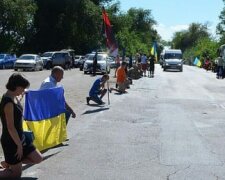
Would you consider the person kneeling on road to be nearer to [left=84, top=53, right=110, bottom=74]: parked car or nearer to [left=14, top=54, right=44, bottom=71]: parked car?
[left=84, top=53, right=110, bottom=74]: parked car

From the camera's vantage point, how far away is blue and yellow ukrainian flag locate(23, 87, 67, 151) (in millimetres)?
8797

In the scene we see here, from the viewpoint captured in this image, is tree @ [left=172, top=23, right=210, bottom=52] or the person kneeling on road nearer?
the person kneeling on road

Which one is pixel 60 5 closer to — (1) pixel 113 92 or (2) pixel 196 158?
(1) pixel 113 92

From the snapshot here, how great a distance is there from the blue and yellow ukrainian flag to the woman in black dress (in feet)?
4.10

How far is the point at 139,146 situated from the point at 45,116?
1915mm

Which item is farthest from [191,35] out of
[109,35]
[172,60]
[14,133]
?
[14,133]

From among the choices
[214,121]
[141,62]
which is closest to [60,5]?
[141,62]

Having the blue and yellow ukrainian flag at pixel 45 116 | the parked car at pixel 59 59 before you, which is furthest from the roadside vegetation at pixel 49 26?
the blue and yellow ukrainian flag at pixel 45 116

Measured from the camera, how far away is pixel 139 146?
Answer: 996cm

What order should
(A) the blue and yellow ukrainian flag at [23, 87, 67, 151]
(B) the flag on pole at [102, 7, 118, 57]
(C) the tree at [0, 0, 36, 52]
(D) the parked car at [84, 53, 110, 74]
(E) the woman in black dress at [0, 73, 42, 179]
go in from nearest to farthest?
(E) the woman in black dress at [0, 73, 42, 179]
(A) the blue and yellow ukrainian flag at [23, 87, 67, 151]
(B) the flag on pole at [102, 7, 118, 57]
(D) the parked car at [84, 53, 110, 74]
(C) the tree at [0, 0, 36, 52]

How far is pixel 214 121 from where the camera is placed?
14078 mm

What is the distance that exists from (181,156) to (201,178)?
1602 millimetres

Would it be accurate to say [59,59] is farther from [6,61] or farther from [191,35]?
[191,35]

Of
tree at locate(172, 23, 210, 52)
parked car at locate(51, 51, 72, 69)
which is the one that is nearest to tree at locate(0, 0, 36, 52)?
parked car at locate(51, 51, 72, 69)
